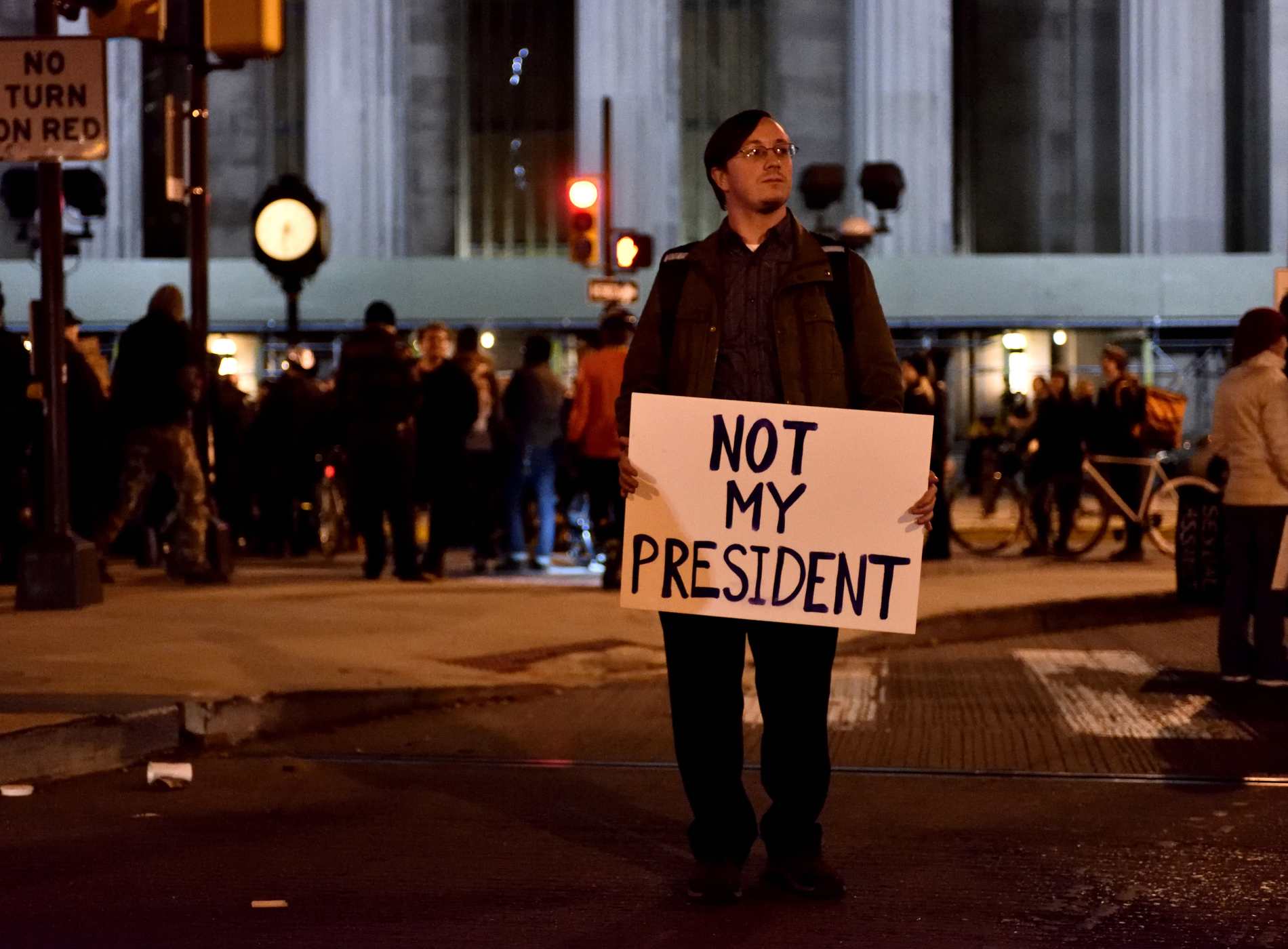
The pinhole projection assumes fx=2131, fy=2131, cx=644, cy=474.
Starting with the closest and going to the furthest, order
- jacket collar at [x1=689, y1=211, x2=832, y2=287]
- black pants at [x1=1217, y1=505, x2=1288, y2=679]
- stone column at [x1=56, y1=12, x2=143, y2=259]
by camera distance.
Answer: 1. jacket collar at [x1=689, y1=211, x2=832, y2=287]
2. black pants at [x1=1217, y1=505, x2=1288, y2=679]
3. stone column at [x1=56, y1=12, x2=143, y2=259]

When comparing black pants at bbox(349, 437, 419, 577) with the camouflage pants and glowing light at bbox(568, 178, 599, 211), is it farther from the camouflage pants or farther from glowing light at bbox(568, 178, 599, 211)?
glowing light at bbox(568, 178, 599, 211)

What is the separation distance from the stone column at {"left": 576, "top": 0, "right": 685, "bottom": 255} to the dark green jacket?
30.0 meters

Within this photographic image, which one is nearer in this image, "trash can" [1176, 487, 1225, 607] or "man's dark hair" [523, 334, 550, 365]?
"trash can" [1176, 487, 1225, 607]

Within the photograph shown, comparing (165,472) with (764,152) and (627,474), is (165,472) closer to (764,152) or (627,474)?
(627,474)

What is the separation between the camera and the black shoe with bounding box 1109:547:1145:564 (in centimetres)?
1869

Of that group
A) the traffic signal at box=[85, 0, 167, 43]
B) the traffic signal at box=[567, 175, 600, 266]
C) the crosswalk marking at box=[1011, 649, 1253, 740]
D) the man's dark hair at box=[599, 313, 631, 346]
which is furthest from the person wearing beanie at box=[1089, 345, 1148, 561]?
the traffic signal at box=[85, 0, 167, 43]

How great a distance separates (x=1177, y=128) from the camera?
3594 centimetres

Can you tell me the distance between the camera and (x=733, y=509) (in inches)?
222

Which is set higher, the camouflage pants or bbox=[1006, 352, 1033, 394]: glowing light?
bbox=[1006, 352, 1033, 394]: glowing light

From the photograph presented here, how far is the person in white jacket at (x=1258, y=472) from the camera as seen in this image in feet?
32.8

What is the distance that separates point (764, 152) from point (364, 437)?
9496 mm

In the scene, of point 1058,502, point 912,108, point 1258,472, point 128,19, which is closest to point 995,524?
point 1058,502

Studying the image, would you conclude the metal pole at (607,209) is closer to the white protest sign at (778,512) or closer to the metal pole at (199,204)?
the metal pole at (199,204)

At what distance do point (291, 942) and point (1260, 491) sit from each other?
245 inches
